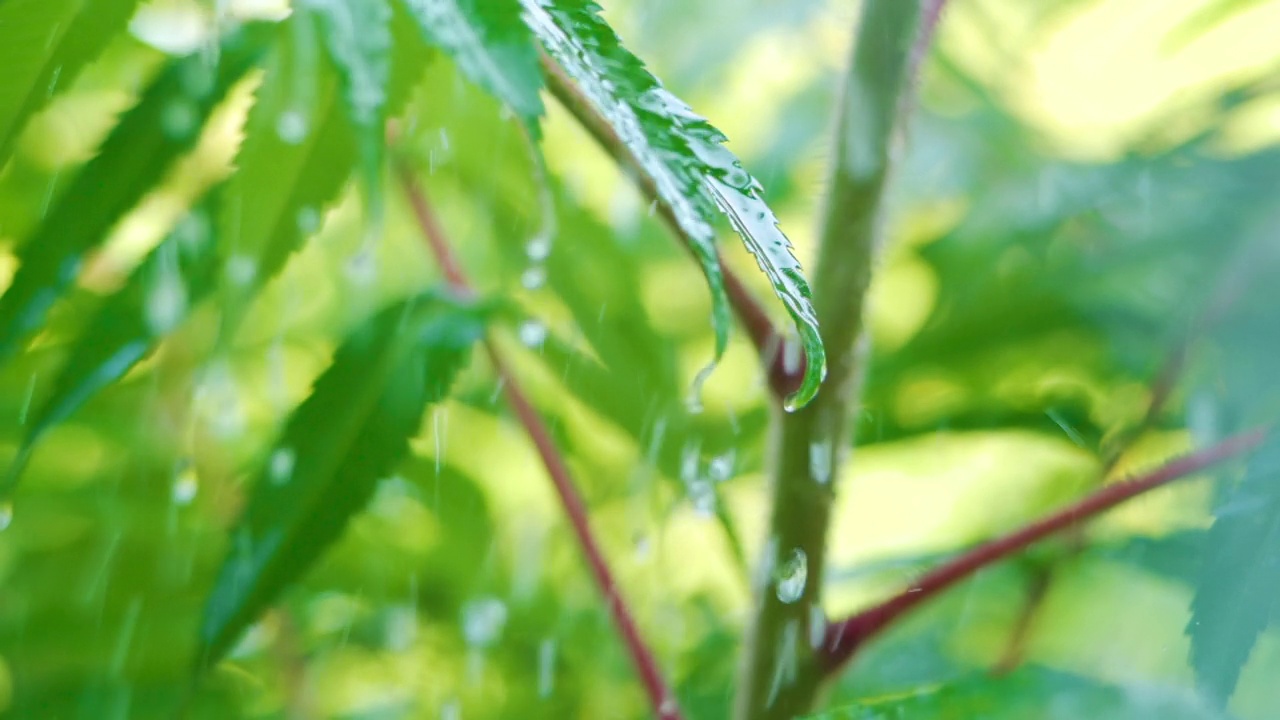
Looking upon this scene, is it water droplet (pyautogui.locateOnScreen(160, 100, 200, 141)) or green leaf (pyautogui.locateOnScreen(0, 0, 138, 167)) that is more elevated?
green leaf (pyautogui.locateOnScreen(0, 0, 138, 167))

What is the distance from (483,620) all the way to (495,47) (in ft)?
1.30

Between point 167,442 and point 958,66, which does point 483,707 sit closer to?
point 167,442

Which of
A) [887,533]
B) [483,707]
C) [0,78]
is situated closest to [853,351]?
[0,78]

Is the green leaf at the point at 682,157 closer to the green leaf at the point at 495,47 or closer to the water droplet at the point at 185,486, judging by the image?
the green leaf at the point at 495,47

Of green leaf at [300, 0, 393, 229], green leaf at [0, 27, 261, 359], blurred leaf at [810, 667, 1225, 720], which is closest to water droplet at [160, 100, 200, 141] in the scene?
green leaf at [0, 27, 261, 359]

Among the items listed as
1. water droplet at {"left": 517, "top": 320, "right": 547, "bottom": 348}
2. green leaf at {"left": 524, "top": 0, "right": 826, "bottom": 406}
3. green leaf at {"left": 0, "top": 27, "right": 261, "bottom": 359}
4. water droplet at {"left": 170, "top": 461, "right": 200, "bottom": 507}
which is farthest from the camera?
water droplet at {"left": 170, "top": 461, "right": 200, "bottom": 507}

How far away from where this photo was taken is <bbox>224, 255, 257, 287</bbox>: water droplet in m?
0.33

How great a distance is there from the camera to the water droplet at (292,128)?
1.07 ft

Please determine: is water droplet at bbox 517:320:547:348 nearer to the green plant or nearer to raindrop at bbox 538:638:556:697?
the green plant

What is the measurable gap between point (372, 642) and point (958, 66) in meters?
0.46

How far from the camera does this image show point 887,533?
92 centimetres

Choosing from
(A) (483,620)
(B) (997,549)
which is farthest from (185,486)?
(B) (997,549)

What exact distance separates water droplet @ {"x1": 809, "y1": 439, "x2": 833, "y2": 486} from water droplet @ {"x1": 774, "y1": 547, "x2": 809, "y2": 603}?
0.02 m

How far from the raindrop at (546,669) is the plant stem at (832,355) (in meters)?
0.27
